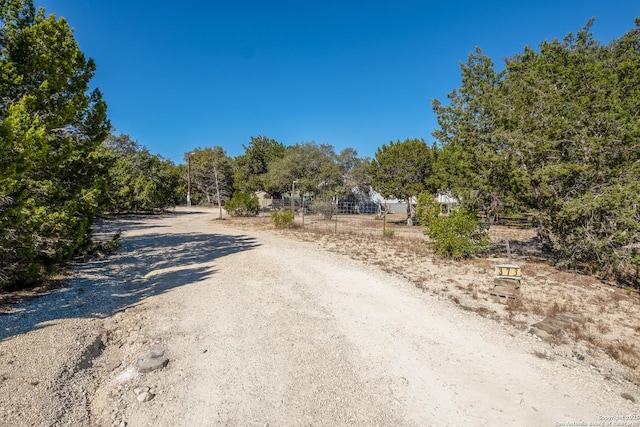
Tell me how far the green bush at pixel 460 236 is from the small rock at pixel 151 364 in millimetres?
9533

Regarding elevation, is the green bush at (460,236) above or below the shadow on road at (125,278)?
above

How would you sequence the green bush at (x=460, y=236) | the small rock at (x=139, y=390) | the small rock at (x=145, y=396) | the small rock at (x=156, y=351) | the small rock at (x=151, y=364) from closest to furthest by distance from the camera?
the small rock at (x=145, y=396)
the small rock at (x=139, y=390)
the small rock at (x=151, y=364)
the small rock at (x=156, y=351)
the green bush at (x=460, y=236)

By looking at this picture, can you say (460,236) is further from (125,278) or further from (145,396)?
(125,278)

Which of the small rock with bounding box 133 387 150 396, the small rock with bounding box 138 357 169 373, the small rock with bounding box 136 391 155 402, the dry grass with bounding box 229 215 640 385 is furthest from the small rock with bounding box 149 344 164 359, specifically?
the dry grass with bounding box 229 215 640 385

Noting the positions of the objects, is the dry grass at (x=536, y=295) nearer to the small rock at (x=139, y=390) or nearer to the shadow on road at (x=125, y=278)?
the shadow on road at (x=125, y=278)

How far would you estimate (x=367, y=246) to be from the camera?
13.9 meters

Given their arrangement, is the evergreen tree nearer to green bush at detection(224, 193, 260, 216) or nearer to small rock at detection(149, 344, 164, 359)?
small rock at detection(149, 344, 164, 359)

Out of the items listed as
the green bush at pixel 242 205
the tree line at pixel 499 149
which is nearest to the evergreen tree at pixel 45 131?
the tree line at pixel 499 149

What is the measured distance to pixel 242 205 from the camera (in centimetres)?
2875

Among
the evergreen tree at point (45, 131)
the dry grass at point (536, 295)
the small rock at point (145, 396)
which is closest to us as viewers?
the small rock at point (145, 396)

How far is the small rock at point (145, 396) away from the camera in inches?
135

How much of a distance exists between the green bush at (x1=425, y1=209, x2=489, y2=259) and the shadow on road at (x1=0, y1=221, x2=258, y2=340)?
7.49 meters

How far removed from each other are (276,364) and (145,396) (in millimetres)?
1512

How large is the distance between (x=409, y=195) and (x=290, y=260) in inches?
642
